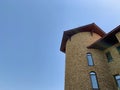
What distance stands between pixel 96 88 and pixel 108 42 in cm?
533

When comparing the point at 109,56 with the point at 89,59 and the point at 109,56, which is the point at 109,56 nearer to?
the point at 109,56

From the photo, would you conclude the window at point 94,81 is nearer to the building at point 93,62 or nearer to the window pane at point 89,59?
the building at point 93,62

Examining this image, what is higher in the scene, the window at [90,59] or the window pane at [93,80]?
the window at [90,59]

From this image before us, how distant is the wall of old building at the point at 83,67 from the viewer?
38.3ft

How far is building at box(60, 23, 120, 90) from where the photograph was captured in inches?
460

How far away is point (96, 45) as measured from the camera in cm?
1421

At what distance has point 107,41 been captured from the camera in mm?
13648

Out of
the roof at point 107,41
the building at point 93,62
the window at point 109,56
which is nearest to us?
the building at point 93,62

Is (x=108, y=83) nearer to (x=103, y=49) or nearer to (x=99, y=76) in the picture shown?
(x=99, y=76)

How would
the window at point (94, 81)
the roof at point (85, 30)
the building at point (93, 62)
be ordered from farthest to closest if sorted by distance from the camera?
the roof at point (85, 30) → the building at point (93, 62) → the window at point (94, 81)

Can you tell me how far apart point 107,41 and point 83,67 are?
3.99m

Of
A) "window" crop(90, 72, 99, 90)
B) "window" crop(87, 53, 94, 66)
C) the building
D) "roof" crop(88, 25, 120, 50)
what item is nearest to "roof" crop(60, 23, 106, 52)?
the building

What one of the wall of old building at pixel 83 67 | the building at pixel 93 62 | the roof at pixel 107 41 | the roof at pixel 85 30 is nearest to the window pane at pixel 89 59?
the building at pixel 93 62

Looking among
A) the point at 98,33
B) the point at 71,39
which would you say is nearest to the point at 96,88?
the point at 71,39
